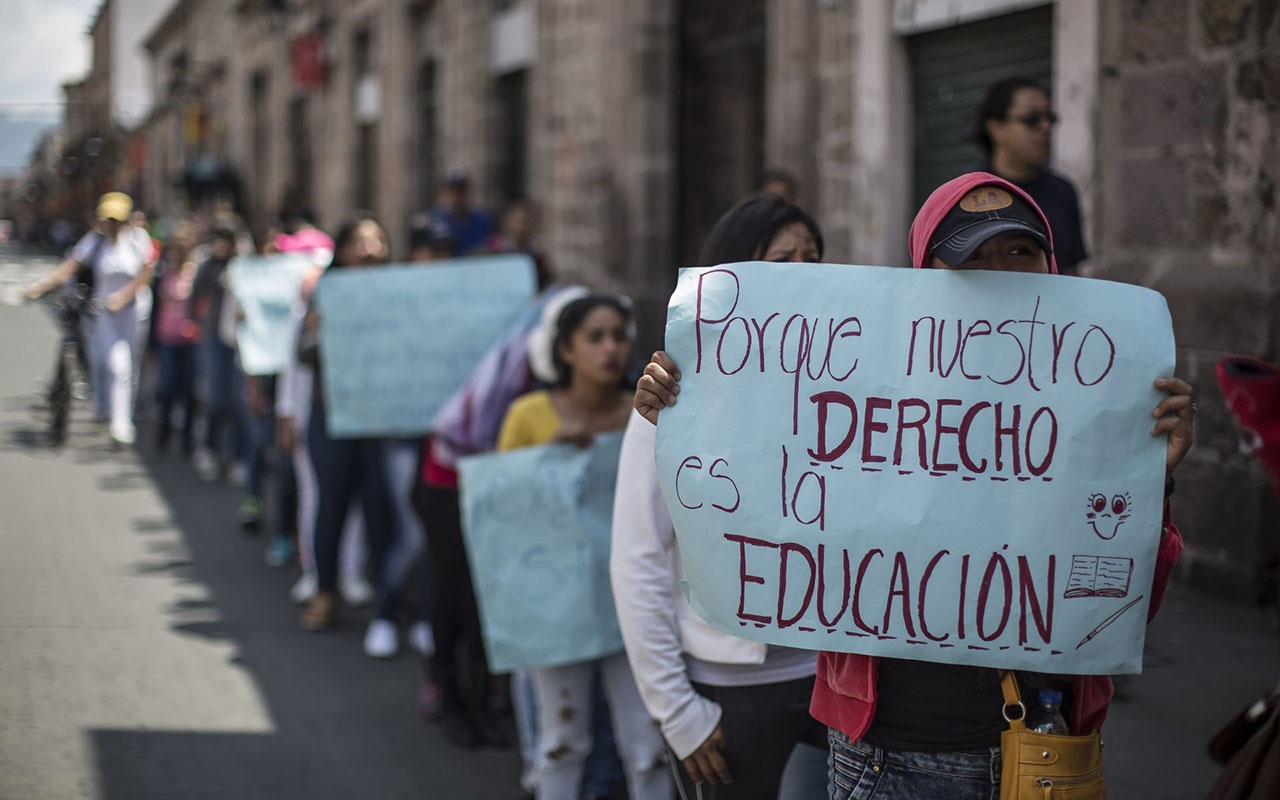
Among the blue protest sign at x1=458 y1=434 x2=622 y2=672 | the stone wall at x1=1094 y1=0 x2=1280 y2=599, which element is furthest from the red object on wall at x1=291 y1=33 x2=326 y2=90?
the blue protest sign at x1=458 y1=434 x2=622 y2=672

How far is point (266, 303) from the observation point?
9.33m

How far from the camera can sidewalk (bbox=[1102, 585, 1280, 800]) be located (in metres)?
4.23

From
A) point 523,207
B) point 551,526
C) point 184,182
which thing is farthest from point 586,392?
point 184,182

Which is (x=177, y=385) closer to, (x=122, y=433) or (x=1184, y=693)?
(x=122, y=433)

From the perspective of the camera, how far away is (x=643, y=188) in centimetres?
1234

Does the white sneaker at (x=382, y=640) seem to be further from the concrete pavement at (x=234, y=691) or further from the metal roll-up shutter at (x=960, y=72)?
the metal roll-up shutter at (x=960, y=72)

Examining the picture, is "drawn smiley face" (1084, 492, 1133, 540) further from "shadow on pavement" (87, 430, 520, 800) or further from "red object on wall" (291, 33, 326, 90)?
"red object on wall" (291, 33, 326, 90)

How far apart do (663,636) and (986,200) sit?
116 centimetres

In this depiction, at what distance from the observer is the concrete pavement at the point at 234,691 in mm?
4660

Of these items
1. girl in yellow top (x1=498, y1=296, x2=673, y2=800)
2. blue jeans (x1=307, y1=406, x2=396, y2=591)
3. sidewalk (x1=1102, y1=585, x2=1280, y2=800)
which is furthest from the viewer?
blue jeans (x1=307, y1=406, x2=396, y2=591)

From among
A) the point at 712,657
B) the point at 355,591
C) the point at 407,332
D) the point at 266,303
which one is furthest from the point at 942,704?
the point at 266,303

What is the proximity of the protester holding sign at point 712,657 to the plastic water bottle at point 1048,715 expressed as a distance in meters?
0.68

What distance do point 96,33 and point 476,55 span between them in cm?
5736

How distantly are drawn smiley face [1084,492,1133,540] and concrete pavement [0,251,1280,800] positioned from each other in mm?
2064
